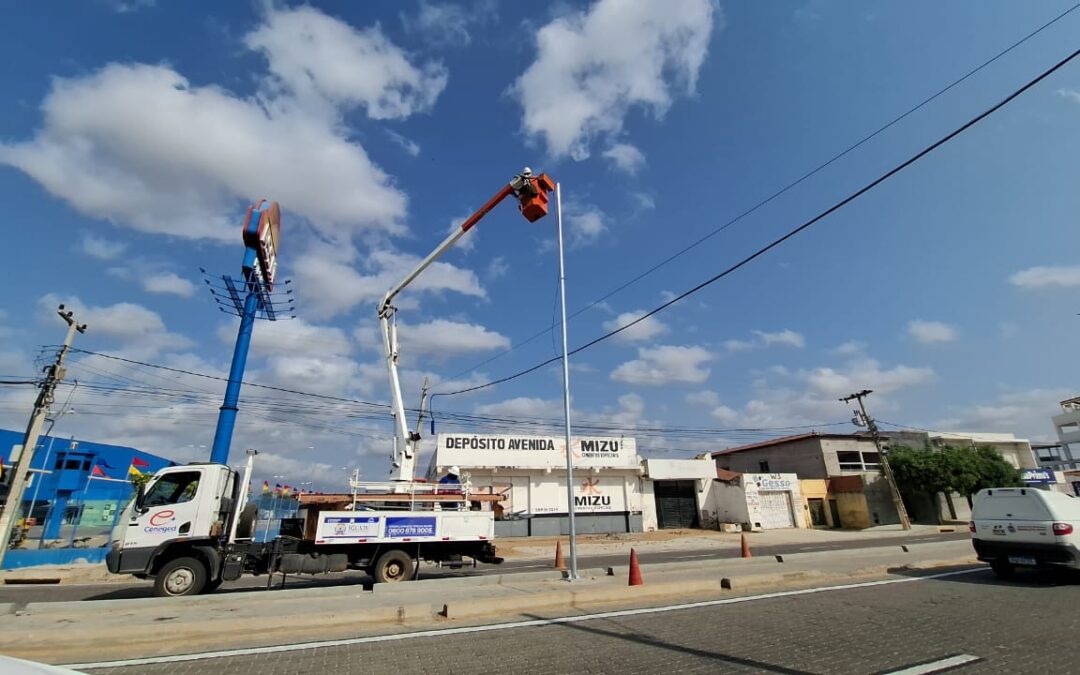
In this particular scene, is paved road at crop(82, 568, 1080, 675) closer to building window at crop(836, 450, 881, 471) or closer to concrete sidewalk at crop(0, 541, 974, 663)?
concrete sidewalk at crop(0, 541, 974, 663)

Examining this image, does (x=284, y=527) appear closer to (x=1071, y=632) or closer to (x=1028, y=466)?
(x=1071, y=632)

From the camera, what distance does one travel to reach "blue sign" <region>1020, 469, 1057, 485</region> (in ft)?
148

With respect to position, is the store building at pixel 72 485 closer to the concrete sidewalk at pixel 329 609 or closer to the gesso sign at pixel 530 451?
the concrete sidewalk at pixel 329 609

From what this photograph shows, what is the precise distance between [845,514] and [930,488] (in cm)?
612

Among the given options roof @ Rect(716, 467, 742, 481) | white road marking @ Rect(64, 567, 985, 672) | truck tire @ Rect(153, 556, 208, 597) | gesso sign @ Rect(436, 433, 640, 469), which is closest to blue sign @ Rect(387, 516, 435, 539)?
truck tire @ Rect(153, 556, 208, 597)

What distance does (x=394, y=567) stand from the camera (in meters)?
13.1

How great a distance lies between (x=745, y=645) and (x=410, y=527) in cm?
905

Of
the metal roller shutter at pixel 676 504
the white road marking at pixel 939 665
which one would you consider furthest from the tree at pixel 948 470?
the white road marking at pixel 939 665

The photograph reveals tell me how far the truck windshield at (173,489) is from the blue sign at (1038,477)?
5992 centimetres

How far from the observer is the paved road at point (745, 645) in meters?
5.52

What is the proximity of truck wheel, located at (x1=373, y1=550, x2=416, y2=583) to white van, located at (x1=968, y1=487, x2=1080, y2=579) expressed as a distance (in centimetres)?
1311

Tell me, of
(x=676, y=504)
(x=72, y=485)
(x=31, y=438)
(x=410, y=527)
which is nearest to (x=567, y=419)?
(x=410, y=527)

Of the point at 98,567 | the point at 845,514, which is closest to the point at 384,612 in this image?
the point at 98,567

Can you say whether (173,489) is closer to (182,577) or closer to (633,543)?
(182,577)
